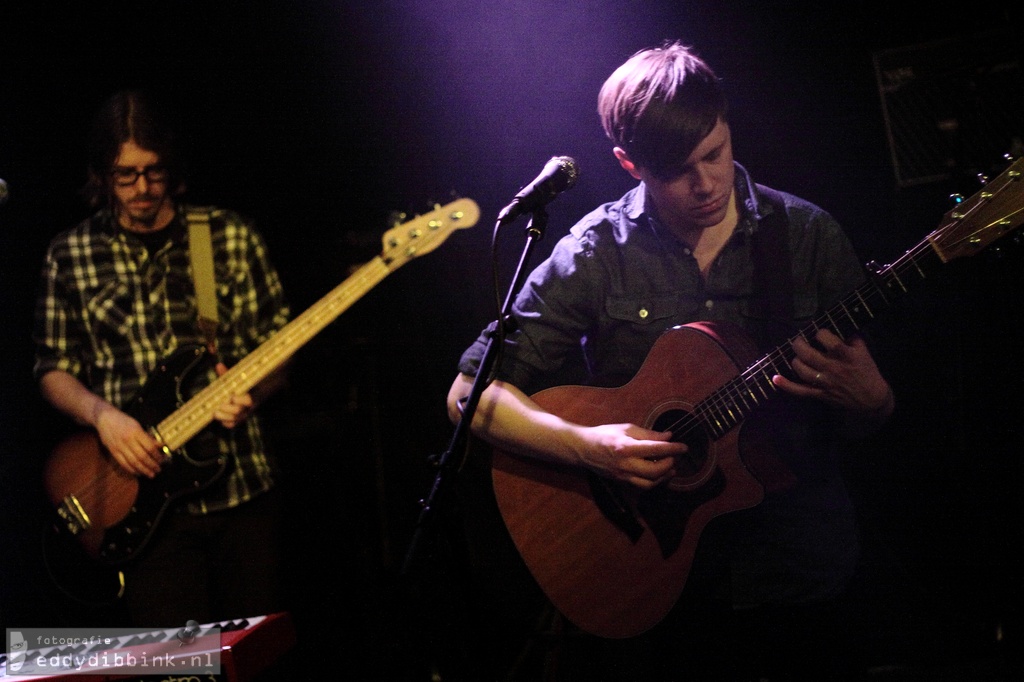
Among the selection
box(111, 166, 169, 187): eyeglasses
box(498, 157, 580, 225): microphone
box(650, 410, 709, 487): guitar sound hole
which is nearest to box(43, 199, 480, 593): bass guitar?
box(111, 166, 169, 187): eyeglasses

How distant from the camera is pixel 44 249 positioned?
3.74 meters

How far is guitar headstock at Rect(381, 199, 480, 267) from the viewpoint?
3221mm

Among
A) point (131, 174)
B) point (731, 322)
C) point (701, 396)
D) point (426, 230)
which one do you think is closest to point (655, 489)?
point (701, 396)

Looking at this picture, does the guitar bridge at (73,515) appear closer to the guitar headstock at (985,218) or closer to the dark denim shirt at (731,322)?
the dark denim shirt at (731,322)

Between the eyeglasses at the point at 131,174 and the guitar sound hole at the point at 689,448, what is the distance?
2.12 m

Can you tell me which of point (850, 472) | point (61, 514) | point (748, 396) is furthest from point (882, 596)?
point (61, 514)

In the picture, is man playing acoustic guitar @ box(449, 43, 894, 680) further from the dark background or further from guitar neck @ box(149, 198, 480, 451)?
guitar neck @ box(149, 198, 480, 451)

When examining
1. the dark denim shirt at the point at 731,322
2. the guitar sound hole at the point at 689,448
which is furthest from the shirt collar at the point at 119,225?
the guitar sound hole at the point at 689,448

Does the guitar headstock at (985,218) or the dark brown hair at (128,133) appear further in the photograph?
the dark brown hair at (128,133)

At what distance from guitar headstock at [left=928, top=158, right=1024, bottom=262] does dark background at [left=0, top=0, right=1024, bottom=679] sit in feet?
2.95

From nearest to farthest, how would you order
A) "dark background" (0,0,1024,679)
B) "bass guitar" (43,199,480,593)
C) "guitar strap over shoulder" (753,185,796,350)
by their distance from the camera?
1. "guitar strap over shoulder" (753,185,796,350)
2. "dark background" (0,0,1024,679)
3. "bass guitar" (43,199,480,593)

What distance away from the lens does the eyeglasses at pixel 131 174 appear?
3.16 m

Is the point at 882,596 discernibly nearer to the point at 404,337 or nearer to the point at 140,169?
the point at 404,337

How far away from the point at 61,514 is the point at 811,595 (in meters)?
2.59
